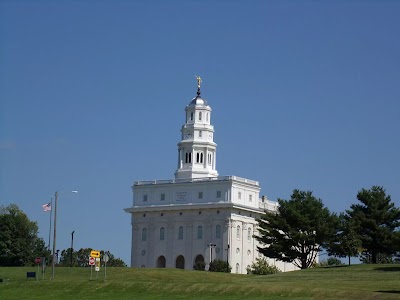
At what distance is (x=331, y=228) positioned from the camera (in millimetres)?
114688

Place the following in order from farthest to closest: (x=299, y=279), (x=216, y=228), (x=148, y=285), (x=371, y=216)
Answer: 1. (x=216, y=228)
2. (x=371, y=216)
3. (x=299, y=279)
4. (x=148, y=285)

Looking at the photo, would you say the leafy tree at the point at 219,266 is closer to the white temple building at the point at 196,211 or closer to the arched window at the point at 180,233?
the white temple building at the point at 196,211

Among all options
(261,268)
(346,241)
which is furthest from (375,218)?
(261,268)

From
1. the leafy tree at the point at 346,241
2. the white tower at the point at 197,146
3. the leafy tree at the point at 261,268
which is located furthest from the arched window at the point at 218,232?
the leafy tree at the point at 346,241

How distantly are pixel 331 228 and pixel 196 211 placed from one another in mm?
38417

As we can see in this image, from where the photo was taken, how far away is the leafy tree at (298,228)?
115 meters

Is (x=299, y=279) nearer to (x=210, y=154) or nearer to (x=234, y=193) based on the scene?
(x=234, y=193)

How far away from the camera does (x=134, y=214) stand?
156 metres

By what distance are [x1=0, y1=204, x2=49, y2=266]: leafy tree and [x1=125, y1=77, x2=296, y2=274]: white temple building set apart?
1453cm

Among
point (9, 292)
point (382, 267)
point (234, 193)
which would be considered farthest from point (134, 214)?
point (9, 292)

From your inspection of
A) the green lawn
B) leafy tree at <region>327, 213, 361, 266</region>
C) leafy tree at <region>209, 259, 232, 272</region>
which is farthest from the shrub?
the green lawn

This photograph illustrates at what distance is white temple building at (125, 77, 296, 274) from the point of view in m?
147

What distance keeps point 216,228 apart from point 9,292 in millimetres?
75000

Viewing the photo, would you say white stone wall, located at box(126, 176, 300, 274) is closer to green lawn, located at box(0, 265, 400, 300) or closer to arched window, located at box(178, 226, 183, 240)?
arched window, located at box(178, 226, 183, 240)
